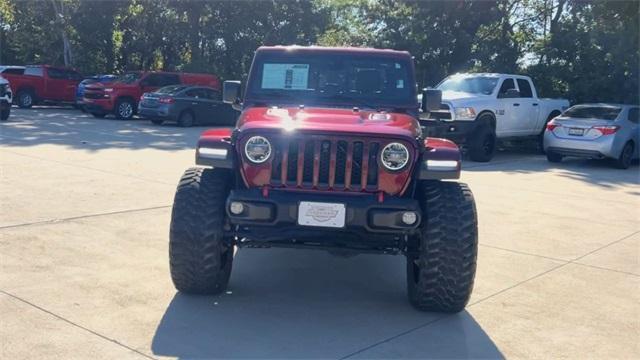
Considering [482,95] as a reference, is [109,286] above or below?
below

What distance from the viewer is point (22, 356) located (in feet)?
12.9

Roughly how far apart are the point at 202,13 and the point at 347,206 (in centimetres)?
2644

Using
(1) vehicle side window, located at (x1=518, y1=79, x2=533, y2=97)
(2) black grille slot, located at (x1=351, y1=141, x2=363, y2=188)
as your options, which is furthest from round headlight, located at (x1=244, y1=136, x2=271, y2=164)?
(1) vehicle side window, located at (x1=518, y1=79, x2=533, y2=97)

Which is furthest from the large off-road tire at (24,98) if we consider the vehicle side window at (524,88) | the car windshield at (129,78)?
the vehicle side window at (524,88)

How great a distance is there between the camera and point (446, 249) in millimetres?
4691

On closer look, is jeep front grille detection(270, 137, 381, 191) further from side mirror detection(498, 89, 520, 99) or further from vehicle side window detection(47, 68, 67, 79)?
vehicle side window detection(47, 68, 67, 79)

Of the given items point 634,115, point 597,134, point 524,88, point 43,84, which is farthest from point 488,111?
point 43,84

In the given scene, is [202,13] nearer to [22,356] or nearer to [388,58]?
[388,58]

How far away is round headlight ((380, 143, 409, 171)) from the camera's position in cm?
474

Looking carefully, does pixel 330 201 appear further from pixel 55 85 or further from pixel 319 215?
pixel 55 85

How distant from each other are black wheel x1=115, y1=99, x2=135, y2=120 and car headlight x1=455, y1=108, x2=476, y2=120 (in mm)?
12360

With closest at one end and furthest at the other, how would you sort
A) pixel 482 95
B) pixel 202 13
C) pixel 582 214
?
pixel 582 214 → pixel 482 95 → pixel 202 13

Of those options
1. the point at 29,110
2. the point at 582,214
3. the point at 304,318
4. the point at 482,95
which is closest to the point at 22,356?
the point at 304,318

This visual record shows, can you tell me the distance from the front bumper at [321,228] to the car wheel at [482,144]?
1018 cm
